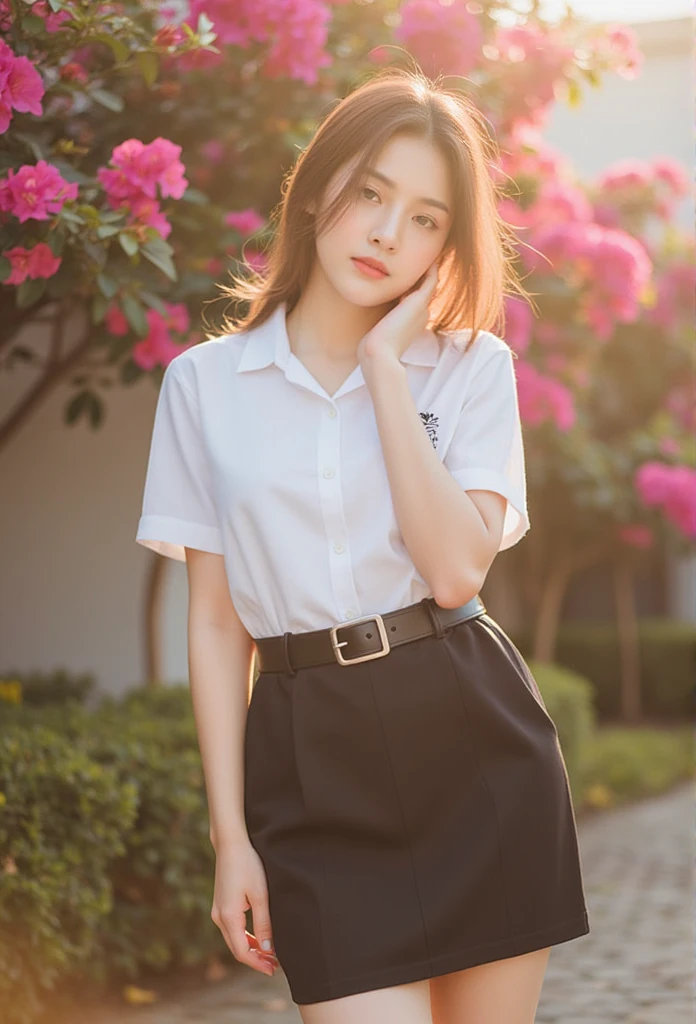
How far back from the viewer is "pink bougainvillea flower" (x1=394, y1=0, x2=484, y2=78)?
14.6 ft

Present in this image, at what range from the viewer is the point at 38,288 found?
3.16 meters

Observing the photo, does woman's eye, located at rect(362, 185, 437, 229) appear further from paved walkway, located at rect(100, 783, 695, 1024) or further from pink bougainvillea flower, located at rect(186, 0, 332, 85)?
paved walkway, located at rect(100, 783, 695, 1024)

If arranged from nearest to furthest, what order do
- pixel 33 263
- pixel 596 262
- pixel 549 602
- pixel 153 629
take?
pixel 33 263 → pixel 153 629 → pixel 596 262 → pixel 549 602

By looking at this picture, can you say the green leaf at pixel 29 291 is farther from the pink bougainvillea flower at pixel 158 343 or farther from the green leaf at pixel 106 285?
the pink bougainvillea flower at pixel 158 343

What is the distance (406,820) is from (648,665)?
11.2m

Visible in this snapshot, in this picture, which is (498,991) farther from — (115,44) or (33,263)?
(115,44)

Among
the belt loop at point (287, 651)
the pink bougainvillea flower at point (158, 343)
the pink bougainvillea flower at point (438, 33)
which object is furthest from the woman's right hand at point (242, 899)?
the pink bougainvillea flower at point (438, 33)

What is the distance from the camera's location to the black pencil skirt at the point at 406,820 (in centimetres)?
202

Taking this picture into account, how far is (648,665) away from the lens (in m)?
12.8

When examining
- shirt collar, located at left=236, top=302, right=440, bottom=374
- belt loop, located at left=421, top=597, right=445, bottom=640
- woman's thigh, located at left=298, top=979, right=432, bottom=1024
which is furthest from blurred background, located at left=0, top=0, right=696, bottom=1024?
woman's thigh, located at left=298, top=979, right=432, bottom=1024

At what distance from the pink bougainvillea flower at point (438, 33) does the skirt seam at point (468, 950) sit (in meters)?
3.15

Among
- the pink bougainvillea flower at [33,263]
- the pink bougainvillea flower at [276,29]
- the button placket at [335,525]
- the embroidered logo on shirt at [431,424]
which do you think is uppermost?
the pink bougainvillea flower at [276,29]

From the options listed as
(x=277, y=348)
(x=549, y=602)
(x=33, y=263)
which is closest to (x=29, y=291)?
(x=33, y=263)

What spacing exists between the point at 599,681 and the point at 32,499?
7.67 meters
